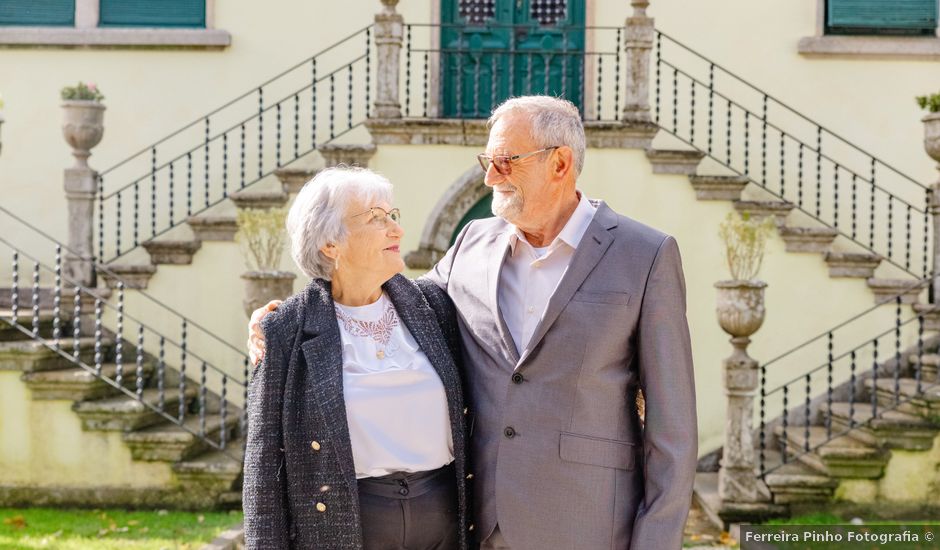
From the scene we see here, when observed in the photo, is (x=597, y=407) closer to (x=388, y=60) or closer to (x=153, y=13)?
(x=388, y=60)

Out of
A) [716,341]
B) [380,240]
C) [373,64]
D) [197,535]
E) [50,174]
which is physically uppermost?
[373,64]

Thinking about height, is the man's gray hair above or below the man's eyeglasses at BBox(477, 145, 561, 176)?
above

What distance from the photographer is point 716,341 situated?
8641mm

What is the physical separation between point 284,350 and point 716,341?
21.1ft

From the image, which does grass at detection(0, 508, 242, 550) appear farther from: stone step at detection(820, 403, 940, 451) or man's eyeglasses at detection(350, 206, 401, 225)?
stone step at detection(820, 403, 940, 451)

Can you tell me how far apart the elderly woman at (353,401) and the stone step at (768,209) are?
20.2 ft

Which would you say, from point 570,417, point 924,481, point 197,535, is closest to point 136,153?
point 197,535

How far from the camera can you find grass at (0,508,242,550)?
644 cm

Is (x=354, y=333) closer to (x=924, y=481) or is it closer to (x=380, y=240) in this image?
(x=380, y=240)

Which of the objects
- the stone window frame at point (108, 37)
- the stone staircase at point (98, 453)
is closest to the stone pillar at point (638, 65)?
the stone window frame at point (108, 37)

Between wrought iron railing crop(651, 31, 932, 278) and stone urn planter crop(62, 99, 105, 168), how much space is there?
16.6ft

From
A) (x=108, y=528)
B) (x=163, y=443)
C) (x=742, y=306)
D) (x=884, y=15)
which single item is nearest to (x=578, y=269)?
(x=742, y=306)

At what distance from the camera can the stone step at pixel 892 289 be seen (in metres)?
8.52

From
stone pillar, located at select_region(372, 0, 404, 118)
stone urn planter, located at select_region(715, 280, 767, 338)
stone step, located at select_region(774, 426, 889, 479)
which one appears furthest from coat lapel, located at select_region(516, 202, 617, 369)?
stone pillar, located at select_region(372, 0, 404, 118)
